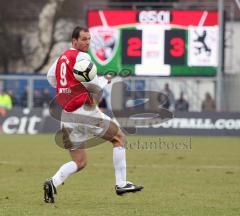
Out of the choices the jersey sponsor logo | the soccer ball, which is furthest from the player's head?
the jersey sponsor logo

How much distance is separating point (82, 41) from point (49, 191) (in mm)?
2016

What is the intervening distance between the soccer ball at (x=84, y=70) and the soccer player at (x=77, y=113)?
8 cm

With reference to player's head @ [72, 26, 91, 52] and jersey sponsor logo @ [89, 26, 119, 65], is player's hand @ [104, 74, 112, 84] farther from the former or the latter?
jersey sponsor logo @ [89, 26, 119, 65]

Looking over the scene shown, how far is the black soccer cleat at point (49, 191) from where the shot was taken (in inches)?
459

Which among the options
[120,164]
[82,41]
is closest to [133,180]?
[120,164]

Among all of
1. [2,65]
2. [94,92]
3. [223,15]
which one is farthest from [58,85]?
[2,65]

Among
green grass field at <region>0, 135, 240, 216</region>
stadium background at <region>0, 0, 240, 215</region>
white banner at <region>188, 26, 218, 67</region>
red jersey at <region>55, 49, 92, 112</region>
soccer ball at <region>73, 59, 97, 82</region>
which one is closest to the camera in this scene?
green grass field at <region>0, 135, 240, 216</region>

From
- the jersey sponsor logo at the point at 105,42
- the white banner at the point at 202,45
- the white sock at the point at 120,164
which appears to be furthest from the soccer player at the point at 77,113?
the white banner at the point at 202,45

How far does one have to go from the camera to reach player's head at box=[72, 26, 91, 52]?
1166 cm

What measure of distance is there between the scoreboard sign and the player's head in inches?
815

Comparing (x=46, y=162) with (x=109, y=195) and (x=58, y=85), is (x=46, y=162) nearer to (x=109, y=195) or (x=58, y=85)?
(x=109, y=195)

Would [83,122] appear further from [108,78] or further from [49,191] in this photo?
[49,191]

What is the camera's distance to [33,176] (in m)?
16.0

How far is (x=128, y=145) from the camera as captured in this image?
83.7 ft
